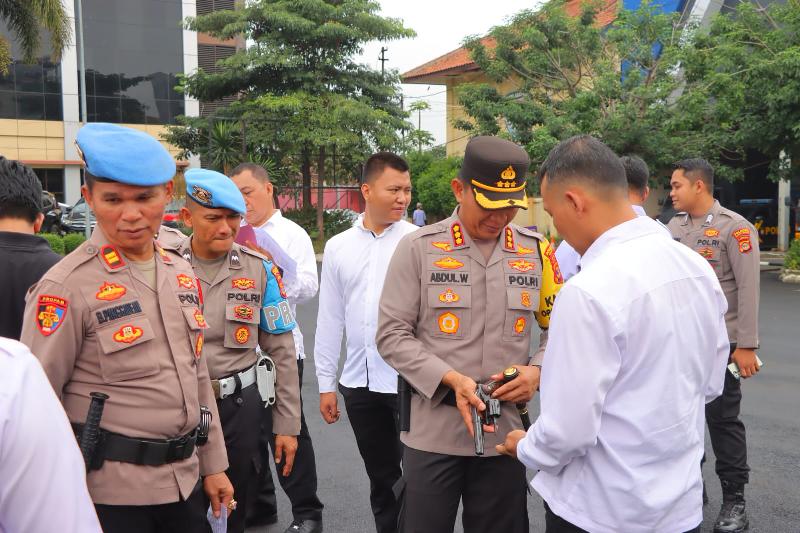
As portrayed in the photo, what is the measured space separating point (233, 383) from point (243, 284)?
413mm

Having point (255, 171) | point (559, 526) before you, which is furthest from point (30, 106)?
point (559, 526)

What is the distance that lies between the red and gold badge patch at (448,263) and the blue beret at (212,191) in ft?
3.01

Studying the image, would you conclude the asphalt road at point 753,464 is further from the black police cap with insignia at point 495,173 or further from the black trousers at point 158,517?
the black police cap with insignia at point 495,173

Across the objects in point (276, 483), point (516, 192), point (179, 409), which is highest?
point (516, 192)

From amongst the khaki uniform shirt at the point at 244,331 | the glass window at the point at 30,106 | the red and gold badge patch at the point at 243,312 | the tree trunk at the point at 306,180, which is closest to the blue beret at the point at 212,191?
the khaki uniform shirt at the point at 244,331

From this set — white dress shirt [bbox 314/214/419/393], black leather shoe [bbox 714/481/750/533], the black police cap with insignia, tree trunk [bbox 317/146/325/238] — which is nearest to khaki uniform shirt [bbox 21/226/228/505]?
the black police cap with insignia

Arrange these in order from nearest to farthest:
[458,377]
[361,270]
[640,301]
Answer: [640,301], [458,377], [361,270]

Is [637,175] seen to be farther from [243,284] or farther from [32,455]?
[32,455]

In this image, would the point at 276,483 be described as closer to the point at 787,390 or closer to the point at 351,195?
the point at 787,390

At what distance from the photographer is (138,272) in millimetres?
2311

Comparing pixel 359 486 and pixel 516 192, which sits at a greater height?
pixel 516 192

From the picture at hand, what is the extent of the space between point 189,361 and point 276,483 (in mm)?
2740

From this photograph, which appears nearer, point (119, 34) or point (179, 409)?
point (179, 409)

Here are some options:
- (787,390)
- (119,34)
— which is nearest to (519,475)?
(787,390)
